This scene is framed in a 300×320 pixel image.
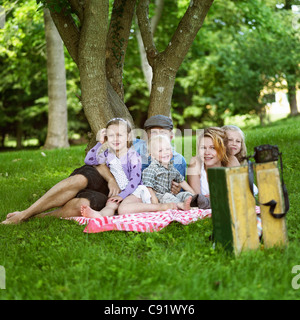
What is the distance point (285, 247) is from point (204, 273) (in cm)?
77

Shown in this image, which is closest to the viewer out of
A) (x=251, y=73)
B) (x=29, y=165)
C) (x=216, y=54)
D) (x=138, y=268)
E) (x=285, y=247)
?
(x=138, y=268)

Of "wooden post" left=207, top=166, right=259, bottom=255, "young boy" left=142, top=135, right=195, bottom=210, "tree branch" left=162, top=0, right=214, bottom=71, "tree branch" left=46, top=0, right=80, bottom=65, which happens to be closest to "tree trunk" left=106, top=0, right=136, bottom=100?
"tree branch" left=46, top=0, right=80, bottom=65

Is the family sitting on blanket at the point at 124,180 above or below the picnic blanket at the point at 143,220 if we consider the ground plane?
above

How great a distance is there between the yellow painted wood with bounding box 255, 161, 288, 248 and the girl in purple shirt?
81.9 inches

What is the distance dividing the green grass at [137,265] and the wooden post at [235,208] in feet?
0.37

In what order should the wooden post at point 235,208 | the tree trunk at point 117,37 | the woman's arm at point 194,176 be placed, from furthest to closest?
the tree trunk at point 117,37, the woman's arm at point 194,176, the wooden post at point 235,208

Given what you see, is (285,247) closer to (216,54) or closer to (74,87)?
(74,87)

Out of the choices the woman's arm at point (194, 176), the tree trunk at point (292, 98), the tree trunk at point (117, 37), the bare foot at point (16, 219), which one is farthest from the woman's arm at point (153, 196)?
the tree trunk at point (292, 98)

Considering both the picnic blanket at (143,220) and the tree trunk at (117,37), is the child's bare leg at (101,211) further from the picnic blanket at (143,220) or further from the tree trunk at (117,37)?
the tree trunk at (117,37)

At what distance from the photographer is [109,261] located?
3.06 m

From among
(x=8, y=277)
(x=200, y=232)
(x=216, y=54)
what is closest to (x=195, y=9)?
(x=200, y=232)

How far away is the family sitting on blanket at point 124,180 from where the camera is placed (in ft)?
15.5

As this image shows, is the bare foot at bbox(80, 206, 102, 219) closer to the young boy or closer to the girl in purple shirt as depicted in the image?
the girl in purple shirt
